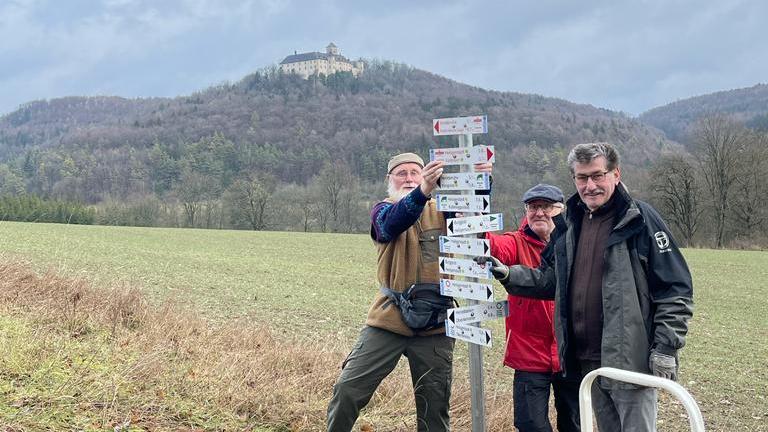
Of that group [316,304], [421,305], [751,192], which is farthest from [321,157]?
[421,305]

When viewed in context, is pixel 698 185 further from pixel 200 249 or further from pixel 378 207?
pixel 378 207

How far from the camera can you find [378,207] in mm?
4039

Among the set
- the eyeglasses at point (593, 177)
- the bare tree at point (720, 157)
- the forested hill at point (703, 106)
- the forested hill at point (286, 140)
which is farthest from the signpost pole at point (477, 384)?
the forested hill at point (703, 106)

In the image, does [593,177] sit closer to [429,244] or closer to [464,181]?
[464,181]

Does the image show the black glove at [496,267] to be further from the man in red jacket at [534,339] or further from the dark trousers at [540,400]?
the dark trousers at [540,400]

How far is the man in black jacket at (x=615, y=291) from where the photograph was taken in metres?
3.15

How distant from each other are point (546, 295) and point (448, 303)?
0.62 metres

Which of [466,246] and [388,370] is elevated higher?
[466,246]

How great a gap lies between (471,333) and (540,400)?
2.56 feet

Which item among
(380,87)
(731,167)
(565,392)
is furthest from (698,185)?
(380,87)

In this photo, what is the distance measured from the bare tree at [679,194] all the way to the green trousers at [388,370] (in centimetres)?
4872

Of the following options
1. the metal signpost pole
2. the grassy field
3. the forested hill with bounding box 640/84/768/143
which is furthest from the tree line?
the metal signpost pole

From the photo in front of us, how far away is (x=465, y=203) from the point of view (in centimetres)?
363

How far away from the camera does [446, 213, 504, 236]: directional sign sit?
3.57 metres
